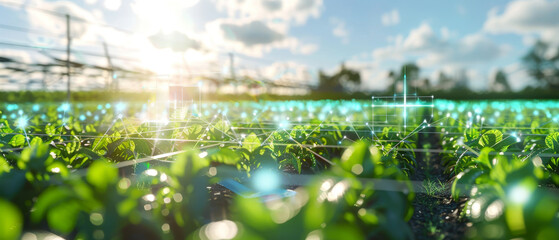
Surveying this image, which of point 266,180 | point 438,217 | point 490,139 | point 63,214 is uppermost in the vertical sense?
point 490,139

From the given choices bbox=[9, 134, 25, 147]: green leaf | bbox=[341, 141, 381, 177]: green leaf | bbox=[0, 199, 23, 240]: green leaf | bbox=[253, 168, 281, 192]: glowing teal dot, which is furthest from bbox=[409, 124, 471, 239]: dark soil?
bbox=[9, 134, 25, 147]: green leaf

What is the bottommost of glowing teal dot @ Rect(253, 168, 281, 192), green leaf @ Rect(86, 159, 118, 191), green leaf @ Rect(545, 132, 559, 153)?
glowing teal dot @ Rect(253, 168, 281, 192)

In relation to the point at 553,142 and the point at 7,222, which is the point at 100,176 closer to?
the point at 7,222

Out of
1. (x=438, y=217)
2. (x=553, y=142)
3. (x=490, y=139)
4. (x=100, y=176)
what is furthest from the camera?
(x=490, y=139)

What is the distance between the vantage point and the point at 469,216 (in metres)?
2.00

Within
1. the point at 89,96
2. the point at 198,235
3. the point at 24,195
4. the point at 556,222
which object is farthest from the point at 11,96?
the point at 556,222

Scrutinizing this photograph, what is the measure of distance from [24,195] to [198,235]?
1.36 meters

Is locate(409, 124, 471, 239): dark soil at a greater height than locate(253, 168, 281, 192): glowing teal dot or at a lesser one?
lesser

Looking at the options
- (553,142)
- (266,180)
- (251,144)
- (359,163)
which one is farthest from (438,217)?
(553,142)

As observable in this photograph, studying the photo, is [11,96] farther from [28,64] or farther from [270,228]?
[270,228]

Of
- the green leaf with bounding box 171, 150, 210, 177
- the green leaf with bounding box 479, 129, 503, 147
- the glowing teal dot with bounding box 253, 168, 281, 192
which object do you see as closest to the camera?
the green leaf with bounding box 171, 150, 210, 177

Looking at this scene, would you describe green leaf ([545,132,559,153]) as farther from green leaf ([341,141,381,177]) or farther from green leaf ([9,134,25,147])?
green leaf ([9,134,25,147])

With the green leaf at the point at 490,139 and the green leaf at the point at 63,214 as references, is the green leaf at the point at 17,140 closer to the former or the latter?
the green leaf at the point at 63,214

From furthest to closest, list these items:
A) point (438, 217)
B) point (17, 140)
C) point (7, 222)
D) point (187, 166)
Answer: point (17, 140)
point (438, 217)
point (187, 166)
point (7, 222)
